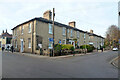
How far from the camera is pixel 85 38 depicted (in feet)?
126

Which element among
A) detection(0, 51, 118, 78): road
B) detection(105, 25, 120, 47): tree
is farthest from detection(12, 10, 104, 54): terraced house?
detection(105, 25, 120, 47): tree

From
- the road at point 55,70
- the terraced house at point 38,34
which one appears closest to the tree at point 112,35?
the terraced house at point 38,34

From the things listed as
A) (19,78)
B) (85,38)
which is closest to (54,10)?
(19,78)

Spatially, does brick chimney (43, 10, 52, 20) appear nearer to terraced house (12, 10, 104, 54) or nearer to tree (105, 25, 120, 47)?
terraced house (12, 10, 104, 54)

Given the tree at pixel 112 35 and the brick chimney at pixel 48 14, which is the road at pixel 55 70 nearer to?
the brick chimney at pixel 48 14

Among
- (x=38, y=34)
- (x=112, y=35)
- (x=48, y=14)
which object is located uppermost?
(x=48, y=14)

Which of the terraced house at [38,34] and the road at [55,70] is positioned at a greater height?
the terraced house at [38,34]

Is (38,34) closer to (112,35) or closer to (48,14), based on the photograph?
(48,14)

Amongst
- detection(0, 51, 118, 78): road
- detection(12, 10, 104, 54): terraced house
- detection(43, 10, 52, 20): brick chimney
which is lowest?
detection(0, 51, 118, 78): road

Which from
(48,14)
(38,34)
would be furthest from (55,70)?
(48,14)

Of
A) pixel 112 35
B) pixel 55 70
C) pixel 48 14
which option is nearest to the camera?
pixel 55 70

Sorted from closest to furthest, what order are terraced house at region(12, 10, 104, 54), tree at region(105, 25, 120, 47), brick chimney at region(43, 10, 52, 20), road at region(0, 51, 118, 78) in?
road at region(0, 51, 118, 78), terraced house at region(12, 10, 104, 54), brick chimney at region(43, 10, 52, 20), tree at region(105, 25, 120, 47)

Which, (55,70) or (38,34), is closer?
(55,70)

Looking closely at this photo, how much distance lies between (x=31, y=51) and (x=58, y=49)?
18.6 ft
